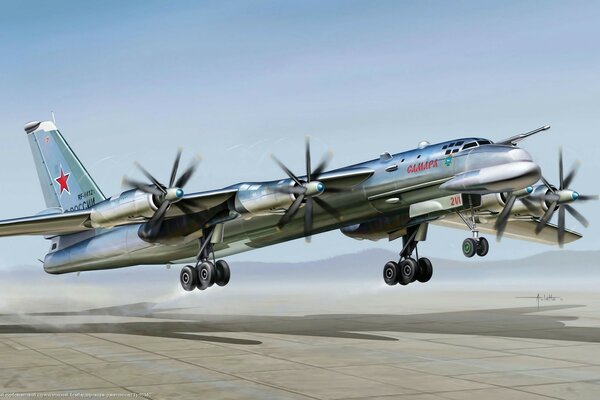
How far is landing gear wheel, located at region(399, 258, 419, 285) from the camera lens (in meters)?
32.6

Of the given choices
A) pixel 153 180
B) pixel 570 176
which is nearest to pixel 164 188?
pixel 153 180

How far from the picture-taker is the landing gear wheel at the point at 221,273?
1163 inches

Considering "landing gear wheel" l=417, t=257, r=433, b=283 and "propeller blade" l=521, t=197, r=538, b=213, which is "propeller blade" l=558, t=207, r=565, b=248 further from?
"landing gear wheel" l=417, t=257, r=433, b=283

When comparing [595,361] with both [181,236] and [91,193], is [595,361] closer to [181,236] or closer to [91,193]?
[181,236]

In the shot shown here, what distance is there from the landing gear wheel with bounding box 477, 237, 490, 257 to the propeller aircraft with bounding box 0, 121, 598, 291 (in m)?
0.04

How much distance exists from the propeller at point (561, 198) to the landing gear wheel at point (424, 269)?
15.9 feet

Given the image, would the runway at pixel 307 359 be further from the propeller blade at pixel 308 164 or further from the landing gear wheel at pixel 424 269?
the propeller blade at pixel 308 164

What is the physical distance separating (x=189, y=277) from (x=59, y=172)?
37.6 ft

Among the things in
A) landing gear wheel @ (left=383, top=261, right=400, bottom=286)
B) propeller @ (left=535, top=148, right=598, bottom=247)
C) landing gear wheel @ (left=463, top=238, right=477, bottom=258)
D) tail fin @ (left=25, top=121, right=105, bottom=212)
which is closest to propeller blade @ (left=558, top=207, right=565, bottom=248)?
propeller @ (left=535, top=148, right=598, bottom=247)

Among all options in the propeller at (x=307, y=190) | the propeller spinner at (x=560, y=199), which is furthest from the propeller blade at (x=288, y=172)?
the propeller spinner at (x=560, y=199)

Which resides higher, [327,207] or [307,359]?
[327,207]

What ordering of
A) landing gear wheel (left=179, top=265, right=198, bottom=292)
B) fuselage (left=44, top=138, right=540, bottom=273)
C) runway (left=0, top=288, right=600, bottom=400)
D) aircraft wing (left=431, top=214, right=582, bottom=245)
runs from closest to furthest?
1. runway (left=0, top=288, right=600, bottom=400)
2. fuselage (left=44, top=138, right=540, bottom=273)
3. landing gear wheel (left=179, top=265, right=198, bottom=292)
4. aircraft wing (left=431, top=214, right=582, bottom=245)

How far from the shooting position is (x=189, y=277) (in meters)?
29.8

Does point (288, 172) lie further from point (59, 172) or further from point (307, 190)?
point (59, 172)
